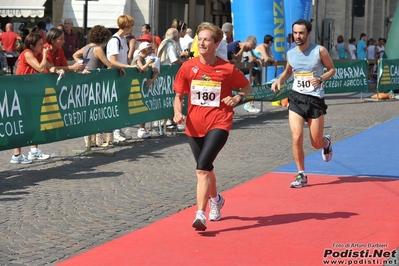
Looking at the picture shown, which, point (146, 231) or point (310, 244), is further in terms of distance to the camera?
point (146, 231)

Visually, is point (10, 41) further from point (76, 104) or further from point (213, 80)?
point (213, 80)

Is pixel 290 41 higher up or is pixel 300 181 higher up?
pixel 290 41

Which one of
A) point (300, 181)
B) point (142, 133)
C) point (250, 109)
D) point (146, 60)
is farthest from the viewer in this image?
point (250, 109)

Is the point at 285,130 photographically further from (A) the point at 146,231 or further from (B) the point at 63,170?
(A) the point at 146,231

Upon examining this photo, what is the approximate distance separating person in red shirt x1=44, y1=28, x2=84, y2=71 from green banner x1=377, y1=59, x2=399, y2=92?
14.9m

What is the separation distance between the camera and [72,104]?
1227cm

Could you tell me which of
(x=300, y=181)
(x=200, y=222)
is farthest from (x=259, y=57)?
(x=200, y=222)

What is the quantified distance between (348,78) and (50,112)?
49.0ft

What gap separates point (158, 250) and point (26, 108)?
449cm

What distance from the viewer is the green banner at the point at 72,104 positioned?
10930 millimetres

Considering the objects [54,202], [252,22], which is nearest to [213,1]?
[252,22]

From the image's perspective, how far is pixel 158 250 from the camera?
7.27m

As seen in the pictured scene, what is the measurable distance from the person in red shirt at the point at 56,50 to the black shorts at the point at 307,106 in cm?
339

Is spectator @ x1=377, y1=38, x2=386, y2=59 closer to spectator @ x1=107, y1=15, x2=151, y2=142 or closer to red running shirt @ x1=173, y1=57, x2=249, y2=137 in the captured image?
spectator @ x1=107, y1=15, x2=151, y2=142
